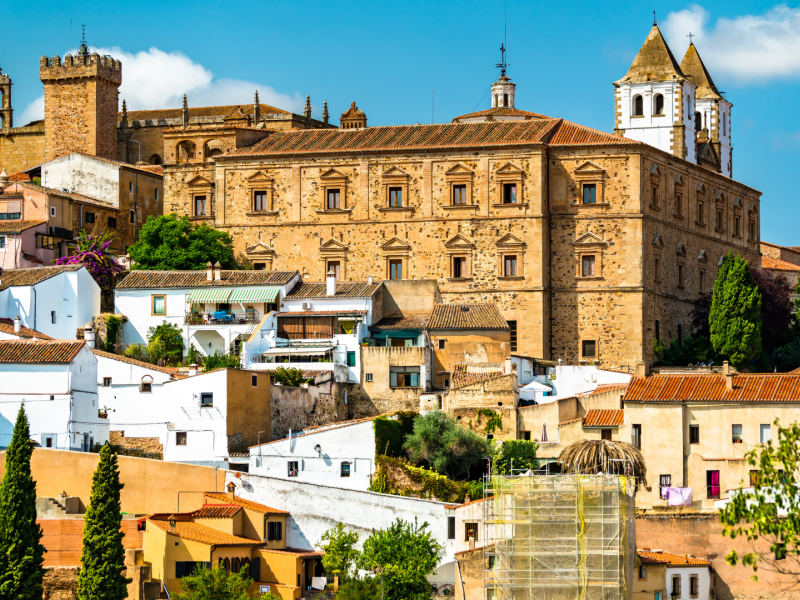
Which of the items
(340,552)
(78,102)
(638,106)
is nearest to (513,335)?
(638,106)

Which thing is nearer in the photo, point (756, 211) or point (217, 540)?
point (217, 540)

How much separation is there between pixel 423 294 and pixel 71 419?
16345 mm

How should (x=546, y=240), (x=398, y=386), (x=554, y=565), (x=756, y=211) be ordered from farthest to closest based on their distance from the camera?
(x=756, y=211), (x=546, y=240), (x=398, y=386), (x=554, y=565)

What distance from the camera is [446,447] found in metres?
49.8

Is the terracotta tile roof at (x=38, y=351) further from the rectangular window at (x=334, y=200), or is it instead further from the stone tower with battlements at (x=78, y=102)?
the stone tower with battlements at (x=78, y=102)

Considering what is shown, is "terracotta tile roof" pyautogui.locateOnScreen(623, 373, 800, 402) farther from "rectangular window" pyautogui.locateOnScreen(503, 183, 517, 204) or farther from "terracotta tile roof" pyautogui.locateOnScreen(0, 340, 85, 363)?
"terracotta tile roof" pyautogui.locateOnScreen(0, 340, 85, 363)

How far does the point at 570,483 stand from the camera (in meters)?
43.5

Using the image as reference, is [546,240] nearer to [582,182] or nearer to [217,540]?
[582,182]

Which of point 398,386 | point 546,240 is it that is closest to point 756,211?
point 546,240

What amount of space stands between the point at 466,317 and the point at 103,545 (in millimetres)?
20571

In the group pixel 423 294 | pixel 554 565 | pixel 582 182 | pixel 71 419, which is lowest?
pixel 554 565

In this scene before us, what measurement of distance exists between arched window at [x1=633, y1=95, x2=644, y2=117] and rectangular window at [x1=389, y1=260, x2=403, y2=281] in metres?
16.7

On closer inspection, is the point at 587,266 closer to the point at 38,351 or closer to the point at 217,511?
the point at 38,351

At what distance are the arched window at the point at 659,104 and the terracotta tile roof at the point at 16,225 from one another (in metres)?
28.9
